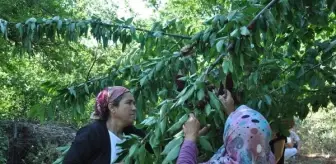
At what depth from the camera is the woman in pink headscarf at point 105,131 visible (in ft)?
9.59

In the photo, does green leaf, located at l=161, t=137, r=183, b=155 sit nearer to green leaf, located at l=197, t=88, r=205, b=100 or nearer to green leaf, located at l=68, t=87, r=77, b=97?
green leaf, located at l=197, t=88, r=205, b=100

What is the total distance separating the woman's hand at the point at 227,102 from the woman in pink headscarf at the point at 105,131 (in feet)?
2.35

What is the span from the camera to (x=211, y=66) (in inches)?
100

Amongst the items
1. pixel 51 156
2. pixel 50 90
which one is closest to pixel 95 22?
pixel 50 90

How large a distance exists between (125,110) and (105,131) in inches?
7.7

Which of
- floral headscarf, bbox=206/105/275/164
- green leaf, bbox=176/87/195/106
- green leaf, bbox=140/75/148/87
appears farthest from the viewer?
green leaf, bbox=140/75/148/87

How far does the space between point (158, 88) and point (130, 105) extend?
65 centimetres

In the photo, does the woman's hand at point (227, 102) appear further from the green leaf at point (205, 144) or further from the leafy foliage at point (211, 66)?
the green leaf at point (205, 144)

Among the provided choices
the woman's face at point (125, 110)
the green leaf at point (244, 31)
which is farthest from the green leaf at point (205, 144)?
the woman's face at point (125, 110)

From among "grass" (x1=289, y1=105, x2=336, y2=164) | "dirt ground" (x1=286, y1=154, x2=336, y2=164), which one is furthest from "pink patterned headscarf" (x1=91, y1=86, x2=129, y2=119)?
"grass" (x1=289, y1=105, x2=336, y2=164)

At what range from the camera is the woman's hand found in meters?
2.66

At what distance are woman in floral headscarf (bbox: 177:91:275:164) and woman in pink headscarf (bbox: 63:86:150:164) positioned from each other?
79cm

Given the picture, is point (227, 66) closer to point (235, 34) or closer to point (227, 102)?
point (235, 34)

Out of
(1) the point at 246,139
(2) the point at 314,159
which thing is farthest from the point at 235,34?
(2) the point at 314,159
